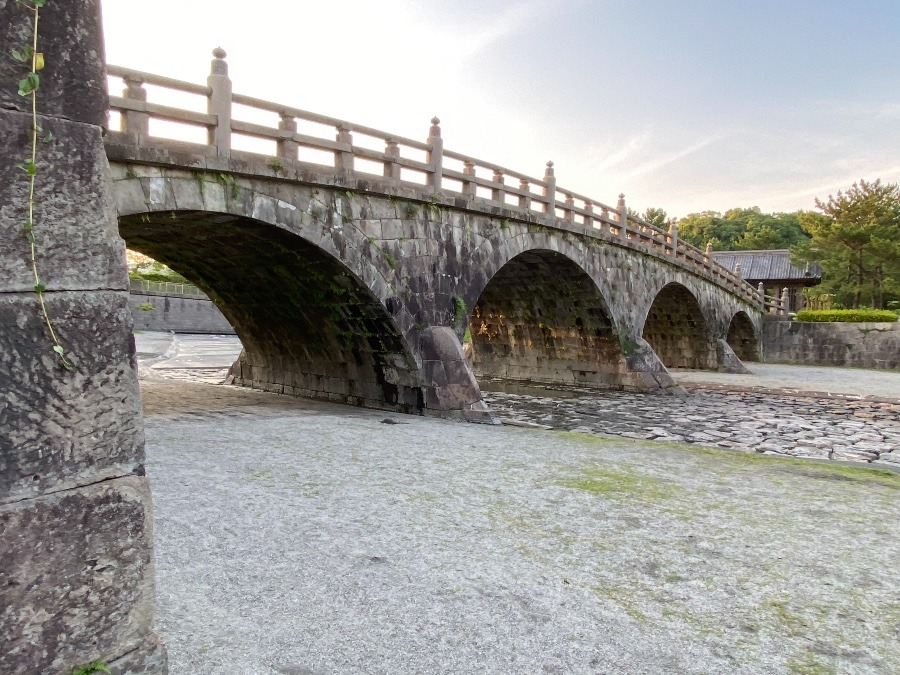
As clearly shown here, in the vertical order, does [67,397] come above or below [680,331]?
below

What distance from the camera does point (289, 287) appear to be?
11.8 meters

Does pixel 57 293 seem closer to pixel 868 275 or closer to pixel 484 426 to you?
pixel 484 426

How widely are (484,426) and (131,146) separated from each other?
21.5 feet

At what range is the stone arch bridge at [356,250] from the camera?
27.7 ft

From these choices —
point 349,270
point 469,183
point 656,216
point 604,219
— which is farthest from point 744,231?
point 349,270

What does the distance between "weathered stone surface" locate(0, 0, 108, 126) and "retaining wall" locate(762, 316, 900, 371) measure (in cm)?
3691

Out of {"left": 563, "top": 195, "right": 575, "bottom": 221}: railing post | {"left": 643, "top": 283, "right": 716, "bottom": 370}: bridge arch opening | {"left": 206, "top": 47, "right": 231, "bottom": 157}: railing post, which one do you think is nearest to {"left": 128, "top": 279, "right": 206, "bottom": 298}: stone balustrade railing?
{"left": 643, "top": 283, "right": 716, "bottom": 370}: bridge arch opening

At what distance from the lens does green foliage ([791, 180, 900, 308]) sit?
113 feet

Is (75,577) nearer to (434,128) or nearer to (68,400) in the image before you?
(68,400)

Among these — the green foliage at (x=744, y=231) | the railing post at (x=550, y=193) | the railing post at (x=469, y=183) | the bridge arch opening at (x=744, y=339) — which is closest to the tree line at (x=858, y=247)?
the bridge arch opening at (x=744, y=339)

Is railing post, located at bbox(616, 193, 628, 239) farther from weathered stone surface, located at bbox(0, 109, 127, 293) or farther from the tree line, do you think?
the tree line

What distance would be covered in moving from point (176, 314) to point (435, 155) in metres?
33.4

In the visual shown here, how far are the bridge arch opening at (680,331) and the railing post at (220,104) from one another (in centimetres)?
2075

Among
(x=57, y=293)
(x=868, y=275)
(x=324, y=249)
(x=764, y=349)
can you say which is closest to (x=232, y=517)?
(x=57, y=293)
